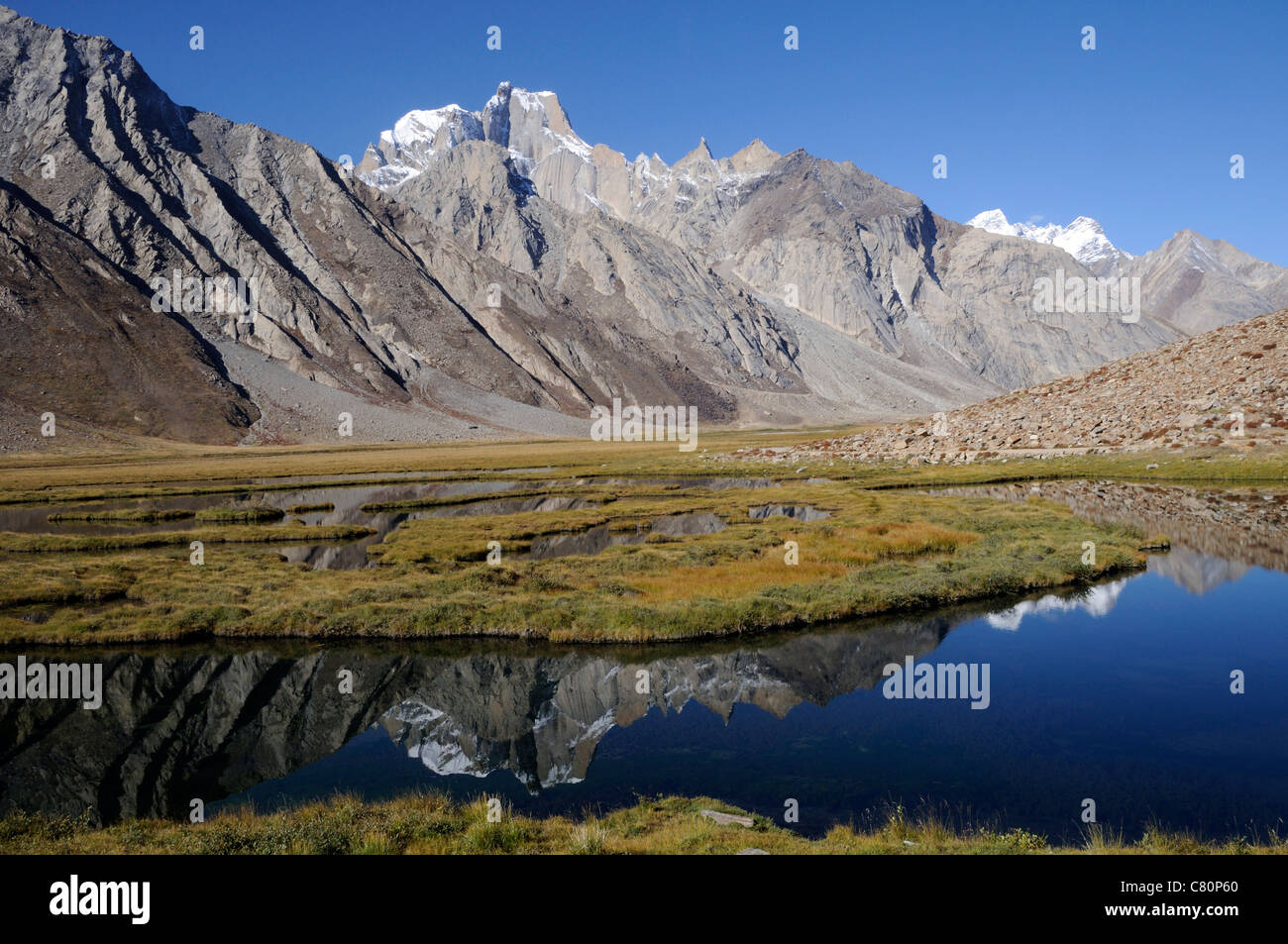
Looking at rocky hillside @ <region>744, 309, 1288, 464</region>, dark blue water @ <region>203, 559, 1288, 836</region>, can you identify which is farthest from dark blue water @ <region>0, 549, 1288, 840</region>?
rocky hillside @ <region>744, 309, 1288, 464</region>

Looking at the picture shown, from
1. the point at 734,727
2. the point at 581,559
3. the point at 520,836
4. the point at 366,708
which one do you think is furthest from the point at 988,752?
the point at 581,559

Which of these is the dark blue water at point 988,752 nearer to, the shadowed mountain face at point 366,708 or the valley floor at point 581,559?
A: the shadowed mountain face at point 366,708

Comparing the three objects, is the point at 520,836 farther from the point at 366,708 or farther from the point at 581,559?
the point at 581,559

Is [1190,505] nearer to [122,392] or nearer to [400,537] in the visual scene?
[400,537]

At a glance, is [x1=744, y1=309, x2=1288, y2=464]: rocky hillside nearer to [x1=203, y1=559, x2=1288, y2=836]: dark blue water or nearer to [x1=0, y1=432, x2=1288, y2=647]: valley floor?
[x1=0, y1=432, x2=1288, y2=647]: valley floor
